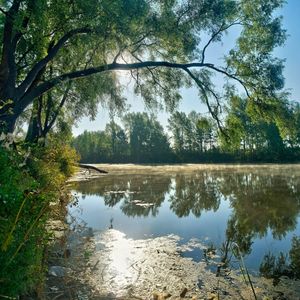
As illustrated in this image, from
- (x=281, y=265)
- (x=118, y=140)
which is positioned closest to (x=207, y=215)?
(x=281, y=265)

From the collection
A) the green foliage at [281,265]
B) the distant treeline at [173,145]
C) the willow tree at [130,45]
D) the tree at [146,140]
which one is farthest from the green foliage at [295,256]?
the tree at [146,140]

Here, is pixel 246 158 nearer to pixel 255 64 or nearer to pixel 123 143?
pixel 123 143

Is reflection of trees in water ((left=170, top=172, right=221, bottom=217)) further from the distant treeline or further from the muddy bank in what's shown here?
the distant treeline

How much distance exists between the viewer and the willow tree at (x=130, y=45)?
10.4 m

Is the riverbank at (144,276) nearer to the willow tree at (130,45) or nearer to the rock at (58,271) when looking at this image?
the rock at (58,271)

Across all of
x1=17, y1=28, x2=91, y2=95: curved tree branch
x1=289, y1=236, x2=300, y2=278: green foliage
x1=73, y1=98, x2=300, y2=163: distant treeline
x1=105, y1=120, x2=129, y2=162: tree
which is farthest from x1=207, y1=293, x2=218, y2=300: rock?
x1=105, y1=120, x2=129, y2=162: tree

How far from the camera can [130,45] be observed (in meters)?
12.5

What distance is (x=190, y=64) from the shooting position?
14.3 m

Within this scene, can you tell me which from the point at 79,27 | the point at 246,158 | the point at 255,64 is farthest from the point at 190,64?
the point at 246,158

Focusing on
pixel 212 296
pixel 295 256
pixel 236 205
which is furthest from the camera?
pixel 236 205

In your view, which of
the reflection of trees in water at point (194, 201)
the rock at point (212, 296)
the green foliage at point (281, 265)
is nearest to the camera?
the rock at point (212, 296)

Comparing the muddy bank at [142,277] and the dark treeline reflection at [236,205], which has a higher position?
the dark treeline reflection at [236,205]

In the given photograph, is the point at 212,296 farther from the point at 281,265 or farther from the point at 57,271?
the point at 57,271

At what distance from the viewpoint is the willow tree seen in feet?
34.3
